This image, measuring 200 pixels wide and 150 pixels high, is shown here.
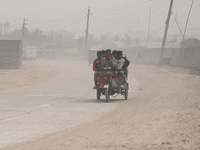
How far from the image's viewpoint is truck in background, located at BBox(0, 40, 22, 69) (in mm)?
39156

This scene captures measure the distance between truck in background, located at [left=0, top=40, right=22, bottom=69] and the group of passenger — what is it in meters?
28.2

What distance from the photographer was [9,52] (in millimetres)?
39156

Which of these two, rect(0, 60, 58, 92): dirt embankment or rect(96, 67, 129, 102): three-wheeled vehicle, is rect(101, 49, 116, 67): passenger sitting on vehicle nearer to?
rect(96, 67, 129, 102): three-wheeled vehicle

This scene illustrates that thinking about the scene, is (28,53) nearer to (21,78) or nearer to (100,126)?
(21,78)

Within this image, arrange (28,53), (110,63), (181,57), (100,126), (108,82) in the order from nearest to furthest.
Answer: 1. (100,126)
2. (108,82)
3. (110,63)
4. (181,57)
5. (28,53)

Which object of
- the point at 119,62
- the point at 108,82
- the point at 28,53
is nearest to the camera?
the point at 108,82

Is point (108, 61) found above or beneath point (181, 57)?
above

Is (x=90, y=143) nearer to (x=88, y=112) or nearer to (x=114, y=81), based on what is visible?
(x=88, y=112)

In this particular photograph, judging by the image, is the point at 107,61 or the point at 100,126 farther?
the point at 107,61

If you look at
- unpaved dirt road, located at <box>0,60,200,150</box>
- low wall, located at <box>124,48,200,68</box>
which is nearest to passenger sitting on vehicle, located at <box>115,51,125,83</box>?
unpaved dirt road, located at <box>0,60,200,150</box>

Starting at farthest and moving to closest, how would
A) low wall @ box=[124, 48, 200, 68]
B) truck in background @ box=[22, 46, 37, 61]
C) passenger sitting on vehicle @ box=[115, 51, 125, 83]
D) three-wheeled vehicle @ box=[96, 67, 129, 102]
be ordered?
1. truck in background @ box=[22, 46, 37, 61]
2. low wall @ box=[124, 48, 200, 68]
3. passenger sitting on vehicle @ box=[115, 51, 125, 83]
4. three-wheeled vehicle @ box=[96, 67, 129, 102]

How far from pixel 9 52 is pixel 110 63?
93.9 ft

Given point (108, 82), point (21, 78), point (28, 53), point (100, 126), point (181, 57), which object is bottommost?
point (21, 78)

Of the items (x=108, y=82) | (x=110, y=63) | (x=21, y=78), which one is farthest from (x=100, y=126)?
(x=21, y=78)
